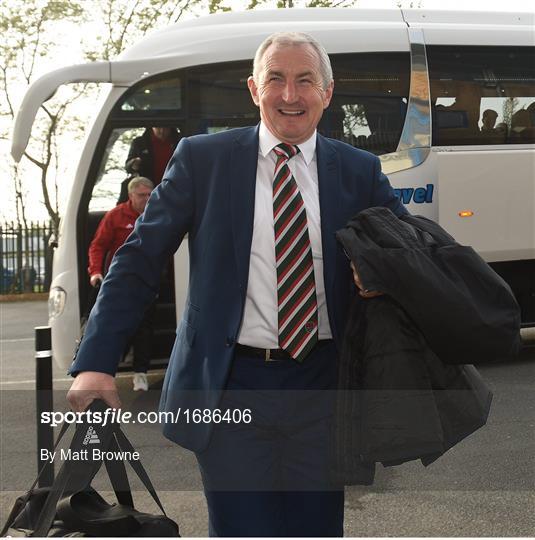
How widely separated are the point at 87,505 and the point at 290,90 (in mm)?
1228

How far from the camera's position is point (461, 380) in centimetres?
232

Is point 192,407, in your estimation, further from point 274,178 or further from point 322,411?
point 274,178

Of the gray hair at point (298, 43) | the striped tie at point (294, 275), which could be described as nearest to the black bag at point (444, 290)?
the striped tie at point (294, 275)

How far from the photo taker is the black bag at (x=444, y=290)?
221 cm

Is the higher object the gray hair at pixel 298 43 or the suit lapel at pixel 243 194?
the gray hair at pixel 298 43

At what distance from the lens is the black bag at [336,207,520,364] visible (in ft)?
7.24

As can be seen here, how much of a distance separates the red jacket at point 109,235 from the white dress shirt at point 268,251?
15.7 feet

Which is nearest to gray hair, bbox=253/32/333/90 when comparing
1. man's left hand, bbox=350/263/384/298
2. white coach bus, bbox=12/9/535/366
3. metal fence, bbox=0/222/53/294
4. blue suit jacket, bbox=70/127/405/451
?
blue suit jacket, bbox=70/127/405/451

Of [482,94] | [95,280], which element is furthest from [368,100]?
[95,280]

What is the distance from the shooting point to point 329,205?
2461 mm

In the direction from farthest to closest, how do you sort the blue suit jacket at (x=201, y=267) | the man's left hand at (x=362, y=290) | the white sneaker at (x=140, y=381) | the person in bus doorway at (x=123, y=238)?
the white sneaker at (x=140, y=381), the person in bus doorway at (x=123, y=238), the blue suit jacket at (x=201, y=267), the man's left hand at (x=362, y=290)

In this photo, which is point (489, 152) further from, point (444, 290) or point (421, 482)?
point (444, 290)

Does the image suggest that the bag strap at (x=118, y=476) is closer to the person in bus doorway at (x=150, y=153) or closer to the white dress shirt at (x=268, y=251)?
the white dress shirt at (x=268, y=251)

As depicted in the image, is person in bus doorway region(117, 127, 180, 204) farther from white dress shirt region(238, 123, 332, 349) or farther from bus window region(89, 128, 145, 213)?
white dress shirt region(238, 123, 332, 349)
